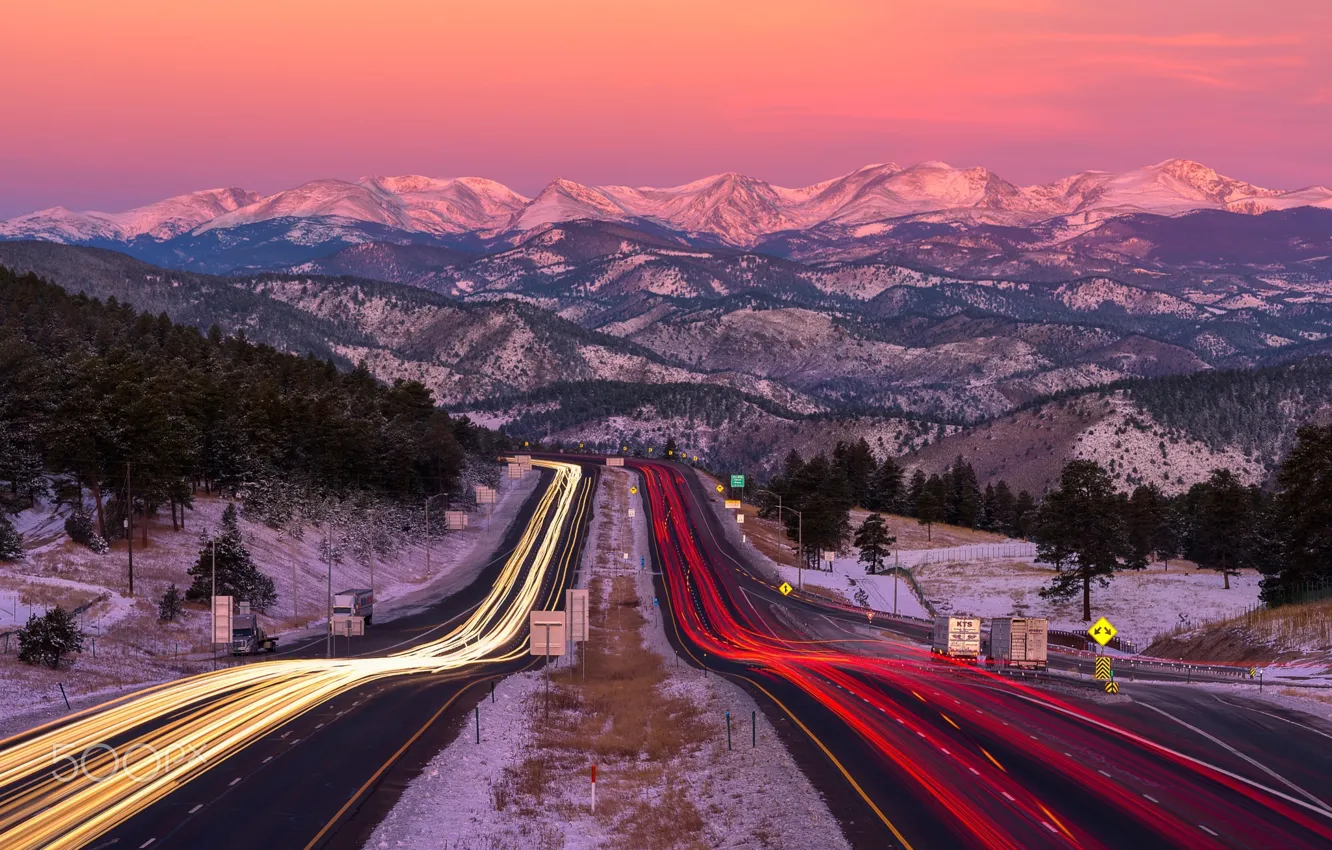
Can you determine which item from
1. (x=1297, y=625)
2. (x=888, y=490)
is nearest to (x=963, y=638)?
(x=1297, y=625)

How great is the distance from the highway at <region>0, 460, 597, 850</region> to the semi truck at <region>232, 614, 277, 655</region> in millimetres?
1791

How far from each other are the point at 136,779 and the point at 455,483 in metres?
110

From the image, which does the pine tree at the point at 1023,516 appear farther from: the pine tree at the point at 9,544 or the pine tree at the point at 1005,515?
the pine tree at the point at 9,544

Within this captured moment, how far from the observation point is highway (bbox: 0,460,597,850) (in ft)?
104

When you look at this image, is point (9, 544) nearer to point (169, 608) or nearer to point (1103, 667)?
point (169, 608)

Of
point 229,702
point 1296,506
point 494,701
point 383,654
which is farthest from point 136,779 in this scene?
point 1296,506

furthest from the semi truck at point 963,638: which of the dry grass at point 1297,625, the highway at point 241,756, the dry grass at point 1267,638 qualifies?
the highway at point 241,756

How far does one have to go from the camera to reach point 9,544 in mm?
76188

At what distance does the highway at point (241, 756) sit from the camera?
104 ft

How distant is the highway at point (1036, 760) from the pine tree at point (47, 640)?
30.1m

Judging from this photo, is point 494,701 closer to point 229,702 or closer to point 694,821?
point 229,702

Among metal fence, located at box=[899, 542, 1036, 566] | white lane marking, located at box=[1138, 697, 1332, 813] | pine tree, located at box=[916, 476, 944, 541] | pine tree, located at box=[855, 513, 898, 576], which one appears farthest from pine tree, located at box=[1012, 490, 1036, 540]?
white lane marking, located at box=[1138, 697, 1332, 813]

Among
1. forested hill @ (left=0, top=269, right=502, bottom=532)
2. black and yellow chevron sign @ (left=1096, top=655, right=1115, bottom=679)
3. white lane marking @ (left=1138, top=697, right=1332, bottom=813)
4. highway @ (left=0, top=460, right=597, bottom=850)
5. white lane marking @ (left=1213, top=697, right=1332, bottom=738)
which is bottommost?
highway @ (left=0, top=460, right=597, bottom=850)

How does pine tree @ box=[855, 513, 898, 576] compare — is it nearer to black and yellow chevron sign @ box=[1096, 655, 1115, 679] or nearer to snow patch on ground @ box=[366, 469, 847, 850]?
black and yellow chevron sign @ box=[1096, 655, 1115, 679]
